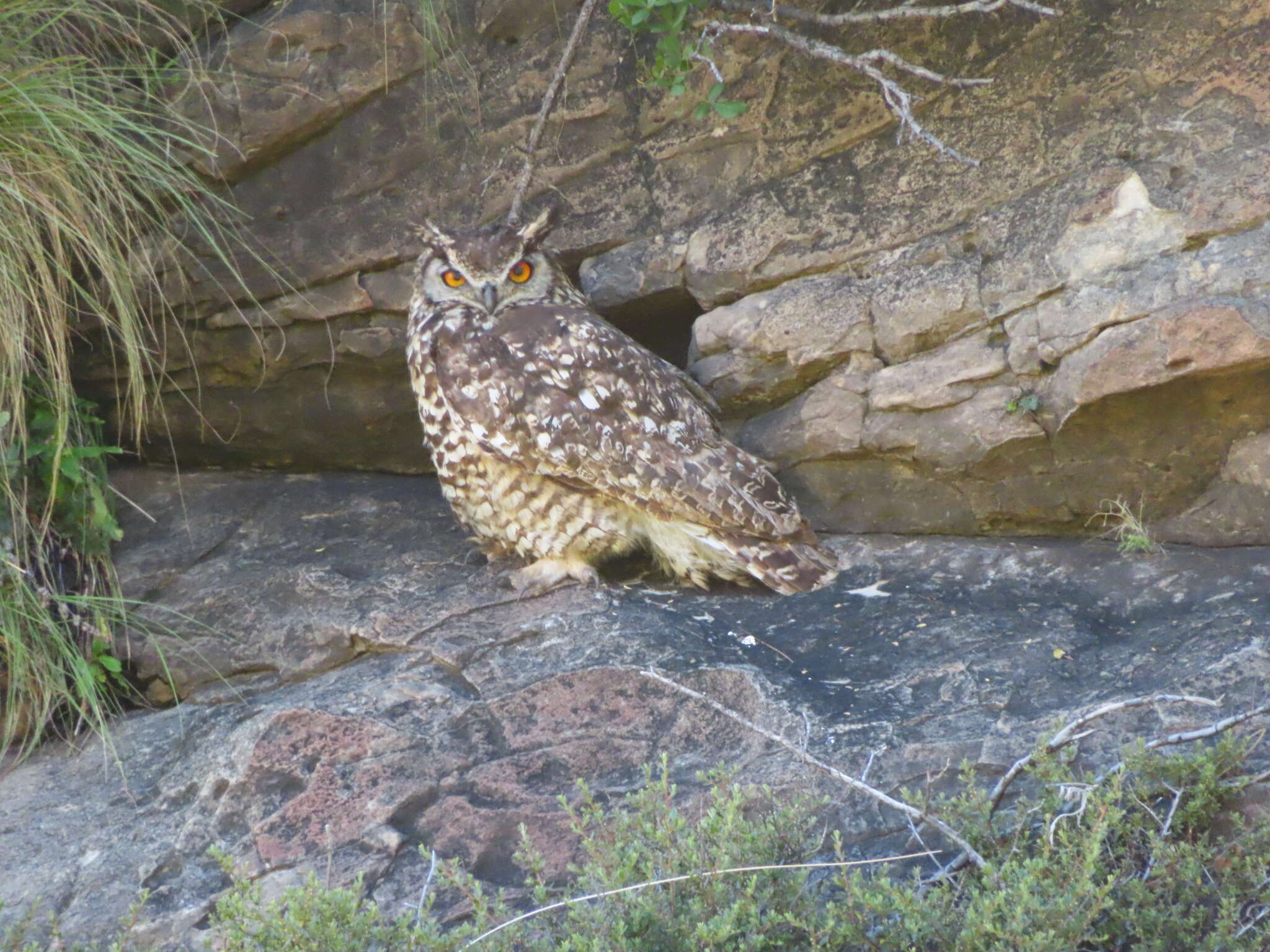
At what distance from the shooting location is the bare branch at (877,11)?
138 inches

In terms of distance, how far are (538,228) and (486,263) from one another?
8.8 inches

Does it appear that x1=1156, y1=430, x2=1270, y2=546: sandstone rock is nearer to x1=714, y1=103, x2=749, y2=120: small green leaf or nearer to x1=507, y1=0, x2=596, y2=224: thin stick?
x1=714, y1=103, x2=749, y2=120: small green leaf

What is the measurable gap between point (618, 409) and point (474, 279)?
0.64 metres

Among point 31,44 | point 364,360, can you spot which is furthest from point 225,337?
point 31,44

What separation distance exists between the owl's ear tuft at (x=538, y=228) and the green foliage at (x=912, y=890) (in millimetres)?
2148

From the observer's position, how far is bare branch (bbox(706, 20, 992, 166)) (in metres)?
3.65

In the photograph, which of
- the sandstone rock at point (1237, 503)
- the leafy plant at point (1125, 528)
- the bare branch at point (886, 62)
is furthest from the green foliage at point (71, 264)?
the sandstone rock at point (1237, 503)

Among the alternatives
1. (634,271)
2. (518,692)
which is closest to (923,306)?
(634,271)

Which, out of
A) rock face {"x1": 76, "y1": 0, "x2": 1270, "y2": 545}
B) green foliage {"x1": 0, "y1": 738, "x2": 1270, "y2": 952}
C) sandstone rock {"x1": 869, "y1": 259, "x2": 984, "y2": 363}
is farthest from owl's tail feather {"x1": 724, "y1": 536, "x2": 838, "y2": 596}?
green foliage {"x1": 0, "y1": 738, "x2": 1270, "y2": 952}

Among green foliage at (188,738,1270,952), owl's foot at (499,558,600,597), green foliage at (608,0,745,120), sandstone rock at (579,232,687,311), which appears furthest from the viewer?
sandstone rock at (579,232,687,311)

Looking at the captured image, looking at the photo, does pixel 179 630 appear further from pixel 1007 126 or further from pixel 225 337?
pixel 1007 126

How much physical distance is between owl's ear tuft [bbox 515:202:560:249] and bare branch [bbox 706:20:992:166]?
77cm

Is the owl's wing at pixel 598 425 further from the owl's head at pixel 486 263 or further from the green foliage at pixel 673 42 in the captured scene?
the green foliage at pixel 673 42

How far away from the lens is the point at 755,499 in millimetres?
3871
